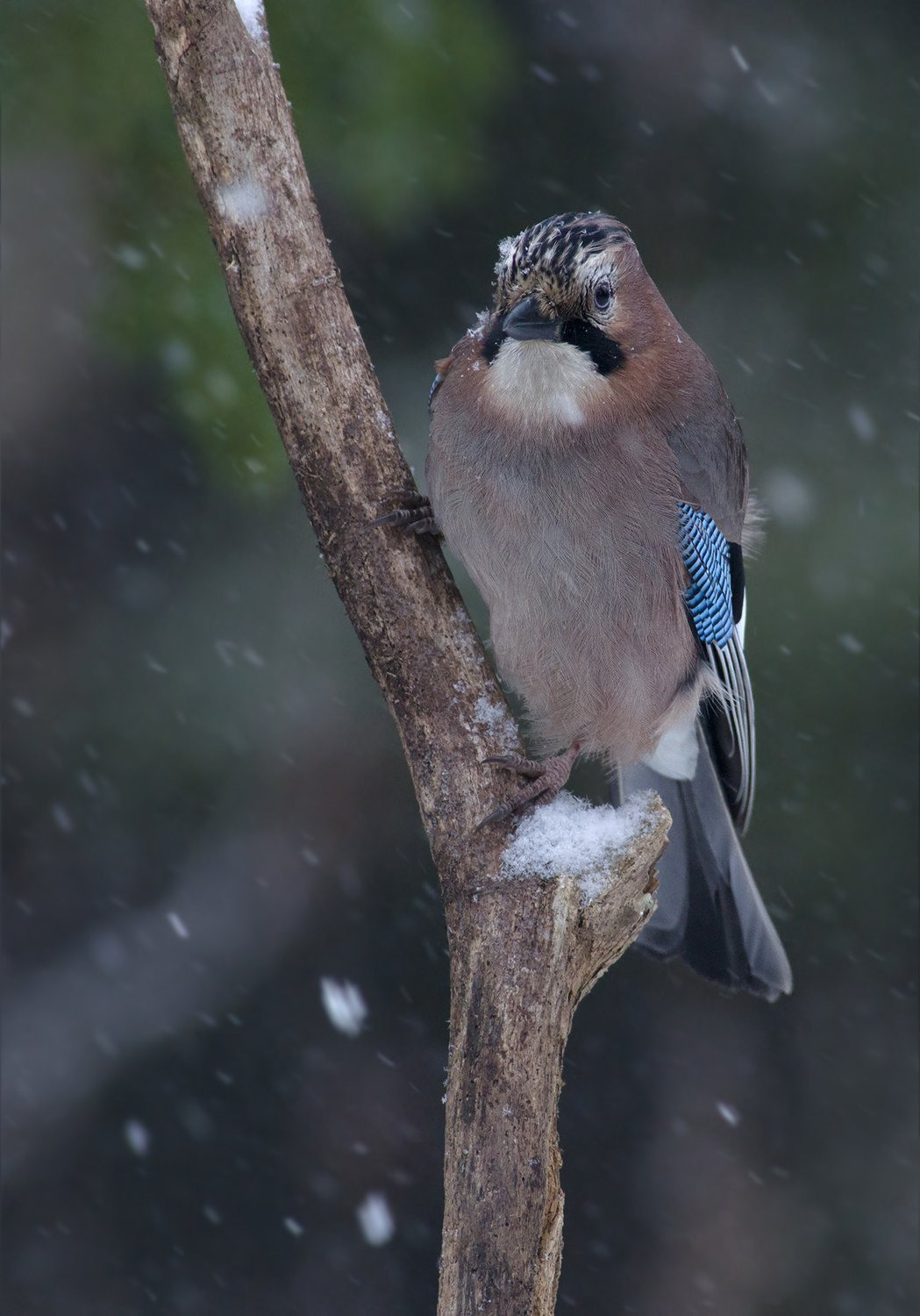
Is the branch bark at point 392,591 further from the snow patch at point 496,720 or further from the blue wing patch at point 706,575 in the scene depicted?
the blue wing patch at point 706,575

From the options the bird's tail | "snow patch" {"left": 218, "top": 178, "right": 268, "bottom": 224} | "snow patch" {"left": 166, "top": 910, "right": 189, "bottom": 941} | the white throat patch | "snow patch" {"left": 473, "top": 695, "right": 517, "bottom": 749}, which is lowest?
"snow patch" {"left": 166, "top": 910, "right": 189, "bottom": 941}

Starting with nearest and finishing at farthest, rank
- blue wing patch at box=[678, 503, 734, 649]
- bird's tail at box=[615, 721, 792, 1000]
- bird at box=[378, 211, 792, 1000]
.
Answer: bird at box=[378, 211, 792, 1000] → blue wing patch at box=[678, 503, 734, 649] → bird's tail at box=[615, 721, 792, 1000]

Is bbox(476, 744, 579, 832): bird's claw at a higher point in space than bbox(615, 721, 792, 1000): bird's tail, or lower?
higher

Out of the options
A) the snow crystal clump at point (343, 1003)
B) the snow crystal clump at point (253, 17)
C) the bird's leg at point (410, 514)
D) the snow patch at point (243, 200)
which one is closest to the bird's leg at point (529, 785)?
the bird's leg at point (410, 514)

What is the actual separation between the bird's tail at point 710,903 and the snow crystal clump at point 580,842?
0.62m

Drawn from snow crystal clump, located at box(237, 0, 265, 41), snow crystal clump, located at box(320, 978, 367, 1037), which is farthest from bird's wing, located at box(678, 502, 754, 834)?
snow crystal clump, located at box(320, 978, 367, 1037)

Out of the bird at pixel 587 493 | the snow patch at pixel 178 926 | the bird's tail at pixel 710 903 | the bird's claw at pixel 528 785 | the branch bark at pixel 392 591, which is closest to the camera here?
the branch bark at pixel 392 591

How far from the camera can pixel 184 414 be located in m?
2.93

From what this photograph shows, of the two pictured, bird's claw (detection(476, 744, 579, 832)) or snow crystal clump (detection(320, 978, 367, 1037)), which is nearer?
bird's claw (detection(476, 744, 579, 832))

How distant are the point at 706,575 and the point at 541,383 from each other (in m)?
0.43

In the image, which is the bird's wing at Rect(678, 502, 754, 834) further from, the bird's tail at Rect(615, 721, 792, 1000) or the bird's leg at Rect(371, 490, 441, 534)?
the bird's leg at Rect(371, 490, 441, 534)

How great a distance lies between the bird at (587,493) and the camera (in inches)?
80.7

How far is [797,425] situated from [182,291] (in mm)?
1369

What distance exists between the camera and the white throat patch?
210 centimetres
